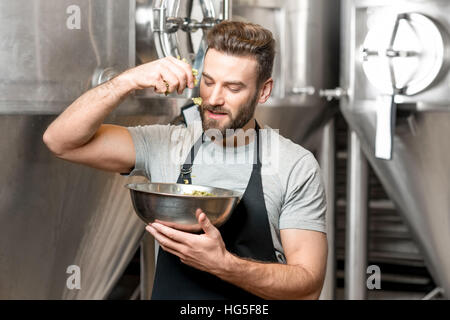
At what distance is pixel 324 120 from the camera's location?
1.91 meters

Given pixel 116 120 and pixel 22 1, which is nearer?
pixel 22 1

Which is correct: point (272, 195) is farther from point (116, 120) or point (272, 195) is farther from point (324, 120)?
point (324, 120)

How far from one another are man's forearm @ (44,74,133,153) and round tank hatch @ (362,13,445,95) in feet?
2.18

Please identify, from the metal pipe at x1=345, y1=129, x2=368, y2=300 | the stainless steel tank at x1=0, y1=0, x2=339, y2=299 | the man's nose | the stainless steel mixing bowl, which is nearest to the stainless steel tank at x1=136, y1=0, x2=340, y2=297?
the stainless steel tank at x1=0, y1=0, x2=339, y2=299

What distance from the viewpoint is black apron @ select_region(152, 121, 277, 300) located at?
1053 mm

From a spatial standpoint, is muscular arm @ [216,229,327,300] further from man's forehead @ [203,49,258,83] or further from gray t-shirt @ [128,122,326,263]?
man's forehead @ [203,49,258,83]

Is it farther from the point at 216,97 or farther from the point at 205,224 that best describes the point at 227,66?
the point at 205,224

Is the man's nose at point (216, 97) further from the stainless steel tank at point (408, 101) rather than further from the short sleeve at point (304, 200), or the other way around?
the stainless steel tank at point (408, 101)

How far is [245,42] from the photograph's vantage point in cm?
103

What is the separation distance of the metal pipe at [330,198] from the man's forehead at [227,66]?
0.94 m

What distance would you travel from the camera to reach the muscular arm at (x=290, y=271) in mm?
989
